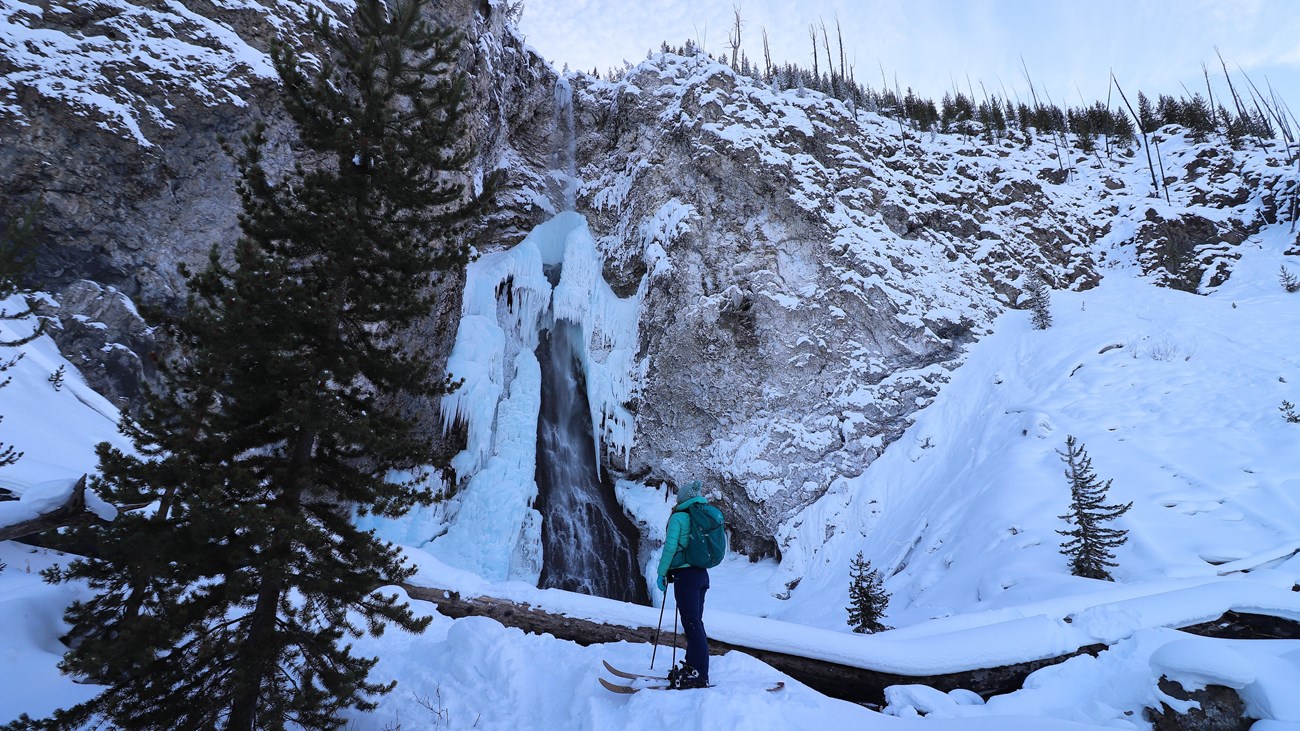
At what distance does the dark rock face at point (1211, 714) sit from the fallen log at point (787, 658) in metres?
1.43

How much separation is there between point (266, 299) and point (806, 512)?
13891mm

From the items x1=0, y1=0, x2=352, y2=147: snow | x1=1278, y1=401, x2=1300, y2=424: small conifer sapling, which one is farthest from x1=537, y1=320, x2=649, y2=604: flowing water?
x1=1278, y1=401, x2=1300, y2=424: small conifer sapling

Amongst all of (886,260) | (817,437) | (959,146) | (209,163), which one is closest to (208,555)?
(209,163)

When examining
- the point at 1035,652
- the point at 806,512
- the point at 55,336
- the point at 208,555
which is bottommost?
the point at 1035,652

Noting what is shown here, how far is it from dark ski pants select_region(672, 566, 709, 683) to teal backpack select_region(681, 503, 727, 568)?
0.12 metres

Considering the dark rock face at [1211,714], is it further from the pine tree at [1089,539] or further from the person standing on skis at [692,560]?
the pine tree at [1089,539]

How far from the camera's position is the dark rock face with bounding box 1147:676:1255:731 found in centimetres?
344

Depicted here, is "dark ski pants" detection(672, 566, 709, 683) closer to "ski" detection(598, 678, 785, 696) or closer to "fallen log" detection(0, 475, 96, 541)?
"ski" detection(598, 678, 785, 696)

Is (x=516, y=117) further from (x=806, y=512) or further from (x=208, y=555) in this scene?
(x=208, y=555)

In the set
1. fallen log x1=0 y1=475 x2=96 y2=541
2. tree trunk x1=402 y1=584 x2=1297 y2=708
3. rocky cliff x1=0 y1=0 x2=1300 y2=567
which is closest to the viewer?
tree trunk x1=402 y1=584 x2=1297 y2=708

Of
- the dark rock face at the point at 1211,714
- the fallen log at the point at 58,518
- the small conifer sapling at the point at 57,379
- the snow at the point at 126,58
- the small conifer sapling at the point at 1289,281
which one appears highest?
the snow at the point at 126,58

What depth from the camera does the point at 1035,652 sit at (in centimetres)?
494

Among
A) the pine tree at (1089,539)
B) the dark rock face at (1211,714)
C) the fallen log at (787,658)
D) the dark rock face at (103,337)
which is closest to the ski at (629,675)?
the fallen log at (787,658)

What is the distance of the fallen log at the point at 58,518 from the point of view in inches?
212
